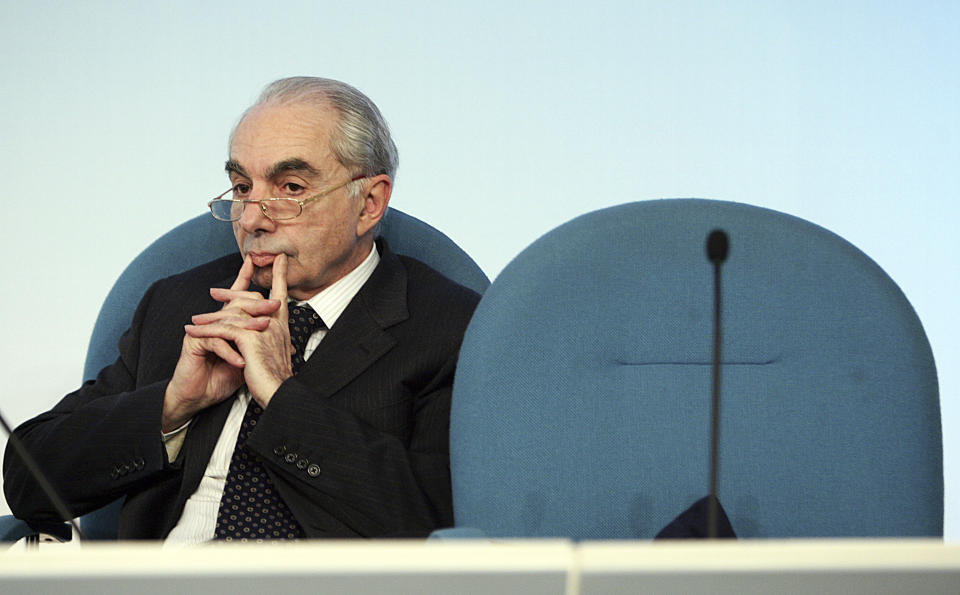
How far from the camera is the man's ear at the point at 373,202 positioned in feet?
6.01

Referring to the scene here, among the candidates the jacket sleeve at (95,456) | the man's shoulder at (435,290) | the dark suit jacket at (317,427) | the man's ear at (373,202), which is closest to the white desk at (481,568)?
the dark suit jacket at (317,427)

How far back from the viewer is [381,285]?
177 cm

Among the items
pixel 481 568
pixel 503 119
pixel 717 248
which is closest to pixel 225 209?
pixel 503 119

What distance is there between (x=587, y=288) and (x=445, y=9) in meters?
1.23

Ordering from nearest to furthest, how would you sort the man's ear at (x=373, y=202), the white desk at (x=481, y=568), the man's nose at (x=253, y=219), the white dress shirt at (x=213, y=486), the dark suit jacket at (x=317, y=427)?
the white desk at (x=481, y=568) < the dark suit jacket at (x=317, y=427) < the white dress shirt at (x=213, y=486) < the man's nose at (x=253, y=219) < the man's ear at (x=373, y=202)

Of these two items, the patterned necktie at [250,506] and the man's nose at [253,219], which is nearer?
the patterned necktie at [250,506]

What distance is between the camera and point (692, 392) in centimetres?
140

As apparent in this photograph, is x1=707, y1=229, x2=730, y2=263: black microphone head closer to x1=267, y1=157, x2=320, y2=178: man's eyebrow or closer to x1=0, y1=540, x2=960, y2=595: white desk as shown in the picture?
x1=0, y1=540, x2=960, y2=595: white desk

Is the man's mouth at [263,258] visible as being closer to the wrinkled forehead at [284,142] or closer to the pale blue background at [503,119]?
the wrinkled forehead at [284,142]

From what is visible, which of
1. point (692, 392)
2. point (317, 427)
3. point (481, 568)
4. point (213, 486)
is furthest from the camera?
point (213, 486)

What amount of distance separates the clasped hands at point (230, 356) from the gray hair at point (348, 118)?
12.0 inches

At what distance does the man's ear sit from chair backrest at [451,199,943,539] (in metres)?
0.45

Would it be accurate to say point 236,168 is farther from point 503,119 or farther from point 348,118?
point 503,119

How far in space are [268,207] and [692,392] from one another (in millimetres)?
777
